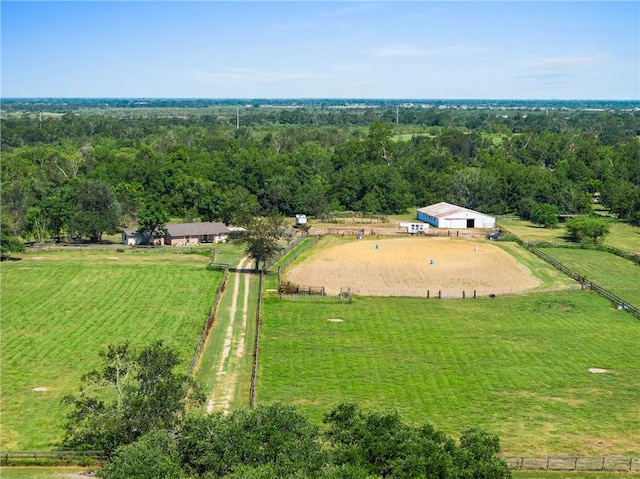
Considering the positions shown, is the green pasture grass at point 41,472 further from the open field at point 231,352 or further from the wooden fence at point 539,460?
the open field at point 231,352

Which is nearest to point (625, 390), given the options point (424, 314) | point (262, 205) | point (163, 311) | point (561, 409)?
point (561, 409)

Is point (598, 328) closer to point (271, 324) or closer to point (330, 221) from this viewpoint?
point (271, 324)

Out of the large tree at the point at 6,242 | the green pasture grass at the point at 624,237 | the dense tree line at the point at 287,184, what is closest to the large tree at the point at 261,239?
the dense tree line at the point at 287,184

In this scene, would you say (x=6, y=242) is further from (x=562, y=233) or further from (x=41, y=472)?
(x=562, y=233)

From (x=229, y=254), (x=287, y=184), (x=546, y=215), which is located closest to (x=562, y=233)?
(x=546, y=215)

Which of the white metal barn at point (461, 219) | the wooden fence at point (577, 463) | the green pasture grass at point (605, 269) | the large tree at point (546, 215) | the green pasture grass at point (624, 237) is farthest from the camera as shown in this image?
the large tree at point (546, 215)

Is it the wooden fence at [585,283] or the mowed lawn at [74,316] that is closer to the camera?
the mowed lawn at [74,316]
